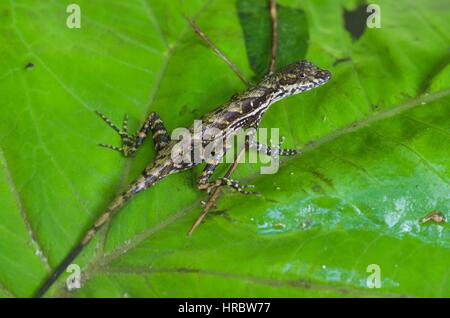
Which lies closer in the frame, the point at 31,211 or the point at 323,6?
the point at 31,211

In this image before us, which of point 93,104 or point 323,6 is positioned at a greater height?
point 323,6

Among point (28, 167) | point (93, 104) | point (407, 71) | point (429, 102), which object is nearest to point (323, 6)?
point (407, 71)

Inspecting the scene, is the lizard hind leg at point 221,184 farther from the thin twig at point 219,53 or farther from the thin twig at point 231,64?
the thin twig at point 219,53

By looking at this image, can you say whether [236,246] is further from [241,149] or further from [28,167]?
[28,167]

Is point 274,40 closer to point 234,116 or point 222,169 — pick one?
point 234,116

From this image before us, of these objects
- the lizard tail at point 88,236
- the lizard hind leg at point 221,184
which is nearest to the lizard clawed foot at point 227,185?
the lizard hind leg at point 221,184

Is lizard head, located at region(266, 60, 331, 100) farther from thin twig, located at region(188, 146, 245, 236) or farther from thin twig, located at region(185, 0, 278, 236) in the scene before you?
thin twig, located at region(188, 146, 245, 236)

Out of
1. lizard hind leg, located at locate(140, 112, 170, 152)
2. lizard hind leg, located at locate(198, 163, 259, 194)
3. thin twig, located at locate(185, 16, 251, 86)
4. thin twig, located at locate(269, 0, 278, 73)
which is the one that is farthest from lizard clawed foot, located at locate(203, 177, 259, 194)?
thin twig, located at locate(269, 0, 278, 73)

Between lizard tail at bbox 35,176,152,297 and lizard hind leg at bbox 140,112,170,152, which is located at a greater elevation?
lizard hind leg at bbox 140,112,170,152
